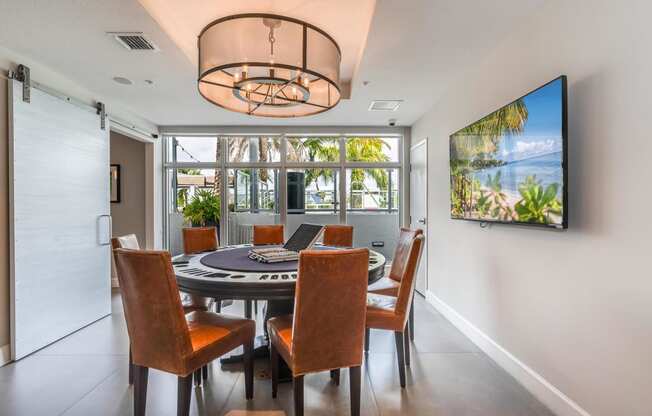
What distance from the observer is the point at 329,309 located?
1.72m

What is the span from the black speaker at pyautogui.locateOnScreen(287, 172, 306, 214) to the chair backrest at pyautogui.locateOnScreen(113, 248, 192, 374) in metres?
3.75

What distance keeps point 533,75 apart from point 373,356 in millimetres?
2380

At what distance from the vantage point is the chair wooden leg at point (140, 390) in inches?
68.7

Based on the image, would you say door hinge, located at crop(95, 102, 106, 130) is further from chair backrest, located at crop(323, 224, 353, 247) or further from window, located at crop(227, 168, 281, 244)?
chair backrest, located at crop(323, 224, 353, 247)

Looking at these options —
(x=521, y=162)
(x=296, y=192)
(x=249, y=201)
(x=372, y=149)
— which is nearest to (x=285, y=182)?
(x=296, y=192)

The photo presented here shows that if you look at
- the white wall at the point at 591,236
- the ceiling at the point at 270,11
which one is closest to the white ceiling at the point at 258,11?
the ceiling at the point at 270,11

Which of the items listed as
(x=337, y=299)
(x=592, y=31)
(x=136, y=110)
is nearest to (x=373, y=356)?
(x=337, y=299)

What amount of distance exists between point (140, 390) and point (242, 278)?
77 cm

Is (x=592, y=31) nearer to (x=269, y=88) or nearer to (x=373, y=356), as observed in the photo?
(x=269, y=88)

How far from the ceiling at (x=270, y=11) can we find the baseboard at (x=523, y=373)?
2.36 m

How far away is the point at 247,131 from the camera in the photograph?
17.5 feet

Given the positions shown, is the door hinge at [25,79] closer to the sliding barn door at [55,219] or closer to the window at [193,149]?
the sliding barn door at [55,219]

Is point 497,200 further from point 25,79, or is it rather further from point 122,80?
point 25,79

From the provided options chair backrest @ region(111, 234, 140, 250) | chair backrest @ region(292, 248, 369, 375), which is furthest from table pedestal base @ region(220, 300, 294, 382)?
chair backrest @ region(111, 234, 140, 250)
